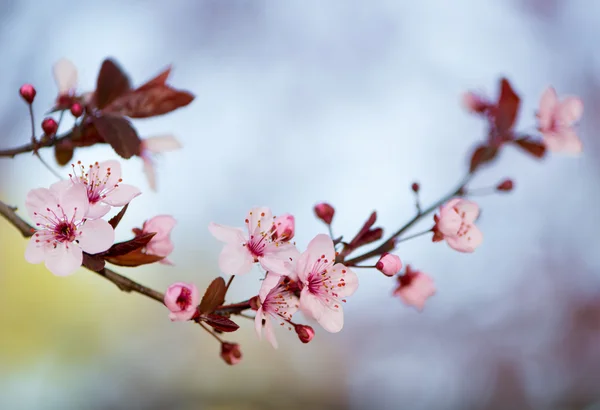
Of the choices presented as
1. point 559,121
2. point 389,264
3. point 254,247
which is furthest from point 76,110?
point 559,121

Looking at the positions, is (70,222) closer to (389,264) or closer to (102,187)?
(102,187)

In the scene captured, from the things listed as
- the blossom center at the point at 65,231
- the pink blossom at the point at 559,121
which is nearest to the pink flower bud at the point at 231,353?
the blossom center at the point at 65,231

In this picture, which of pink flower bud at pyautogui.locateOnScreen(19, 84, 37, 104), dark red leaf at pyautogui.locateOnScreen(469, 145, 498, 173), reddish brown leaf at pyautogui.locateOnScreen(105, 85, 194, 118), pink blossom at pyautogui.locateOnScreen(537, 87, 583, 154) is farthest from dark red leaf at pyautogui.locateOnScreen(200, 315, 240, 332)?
pink blossom at pyautogui.locateOnScreen(537, 87, 583, 154)

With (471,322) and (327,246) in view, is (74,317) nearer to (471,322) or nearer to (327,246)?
(471,322)

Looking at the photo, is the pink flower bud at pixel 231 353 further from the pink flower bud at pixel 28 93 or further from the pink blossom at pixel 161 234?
the pink flower bud at pixel 28 93

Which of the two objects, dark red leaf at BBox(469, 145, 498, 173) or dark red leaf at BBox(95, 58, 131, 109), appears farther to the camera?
dark red leaf at BBox(469, 145, 498, 173)

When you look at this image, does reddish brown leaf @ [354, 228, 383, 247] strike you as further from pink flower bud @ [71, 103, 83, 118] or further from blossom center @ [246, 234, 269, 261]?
pink flower bud @ [71, 103, 83, 118]

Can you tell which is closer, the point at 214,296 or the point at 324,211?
the point at 214,296
